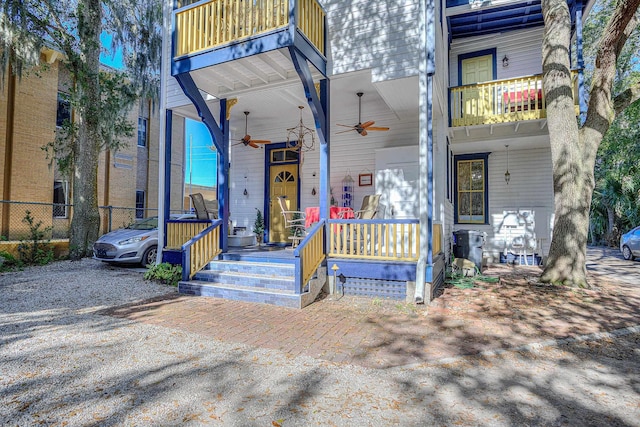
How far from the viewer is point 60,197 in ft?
46.5

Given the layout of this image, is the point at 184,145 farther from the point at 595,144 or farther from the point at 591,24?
the point at 591,24

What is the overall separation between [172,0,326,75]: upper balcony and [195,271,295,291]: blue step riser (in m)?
3.63

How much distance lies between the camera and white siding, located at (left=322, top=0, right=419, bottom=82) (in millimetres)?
5699

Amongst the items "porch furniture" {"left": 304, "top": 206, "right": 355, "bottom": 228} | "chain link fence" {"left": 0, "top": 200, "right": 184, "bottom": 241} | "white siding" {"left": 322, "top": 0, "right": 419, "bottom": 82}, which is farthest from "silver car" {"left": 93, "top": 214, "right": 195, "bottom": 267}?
"white siding" {"left": 322, "top": 0, "right": 419, "bottom": 82}

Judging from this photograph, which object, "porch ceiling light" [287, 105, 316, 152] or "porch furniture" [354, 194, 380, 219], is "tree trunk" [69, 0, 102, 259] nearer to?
"porch ceiling light" [287, 105, 316, 152]

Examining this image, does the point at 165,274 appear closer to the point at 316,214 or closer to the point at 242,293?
the point at 242,293

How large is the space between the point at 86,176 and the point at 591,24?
2076 centimetres

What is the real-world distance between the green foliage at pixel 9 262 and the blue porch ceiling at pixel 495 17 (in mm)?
12217

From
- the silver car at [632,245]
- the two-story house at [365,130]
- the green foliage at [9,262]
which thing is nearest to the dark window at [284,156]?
the two-story house at [365,130]

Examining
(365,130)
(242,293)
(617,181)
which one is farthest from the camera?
(617,181)

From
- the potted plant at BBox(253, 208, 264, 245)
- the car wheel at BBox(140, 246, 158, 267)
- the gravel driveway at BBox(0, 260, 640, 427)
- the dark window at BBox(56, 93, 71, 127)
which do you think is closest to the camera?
the gravel driveway at BBox(0, 260, 640, 427)

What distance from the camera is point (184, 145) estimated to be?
2064cm

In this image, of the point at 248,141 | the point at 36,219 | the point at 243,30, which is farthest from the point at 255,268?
the point at 36,219

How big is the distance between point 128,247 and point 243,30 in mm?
5720
